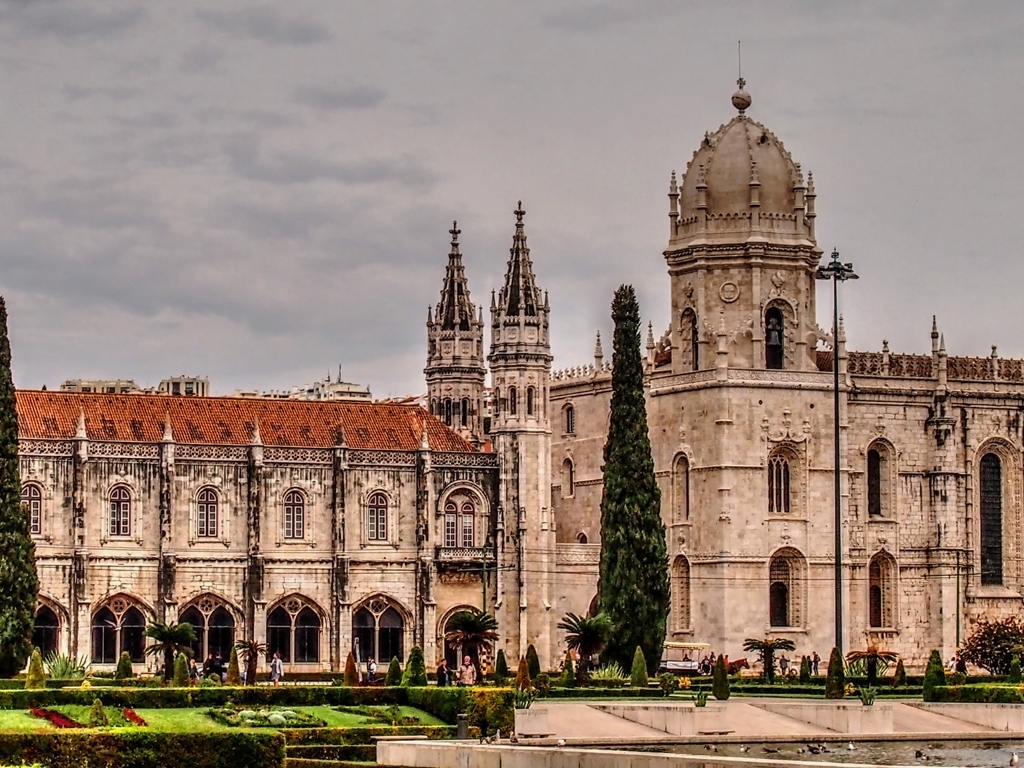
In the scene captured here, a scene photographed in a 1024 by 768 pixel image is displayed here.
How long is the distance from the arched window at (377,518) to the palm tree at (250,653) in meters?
6.22

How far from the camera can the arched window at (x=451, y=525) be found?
93.4 metres

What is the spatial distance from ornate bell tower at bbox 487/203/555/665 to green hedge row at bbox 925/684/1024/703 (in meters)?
26.2

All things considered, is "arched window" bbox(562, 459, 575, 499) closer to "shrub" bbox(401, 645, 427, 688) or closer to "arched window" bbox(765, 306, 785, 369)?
"arched window" bbox(765, 306, 785, 369)

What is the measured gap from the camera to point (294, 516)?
9125 centimetres

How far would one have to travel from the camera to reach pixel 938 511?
9844cm

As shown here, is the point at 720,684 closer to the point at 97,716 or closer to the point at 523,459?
the point at 97,716

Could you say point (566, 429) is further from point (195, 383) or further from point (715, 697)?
point (715, 697)

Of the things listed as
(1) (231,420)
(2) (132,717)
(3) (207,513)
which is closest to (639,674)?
(2) (132,717)

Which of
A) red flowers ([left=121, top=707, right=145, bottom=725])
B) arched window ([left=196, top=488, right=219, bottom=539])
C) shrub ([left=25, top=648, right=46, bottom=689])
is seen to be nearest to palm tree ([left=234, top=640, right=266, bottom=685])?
arched window ([left=196, top=488, right=219, bottom=539])

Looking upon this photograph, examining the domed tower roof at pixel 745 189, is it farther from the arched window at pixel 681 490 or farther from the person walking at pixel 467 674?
the person walking at pixel 467 674

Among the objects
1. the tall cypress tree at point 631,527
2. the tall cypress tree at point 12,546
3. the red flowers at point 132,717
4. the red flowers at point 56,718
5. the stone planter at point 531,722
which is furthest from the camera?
the tall cypress tree at point 631,527

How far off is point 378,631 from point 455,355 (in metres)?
13.3

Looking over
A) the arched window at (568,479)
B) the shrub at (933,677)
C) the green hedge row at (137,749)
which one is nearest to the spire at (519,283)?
the arched window at (568,479)

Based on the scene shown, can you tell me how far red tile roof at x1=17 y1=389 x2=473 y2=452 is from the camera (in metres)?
89.6
